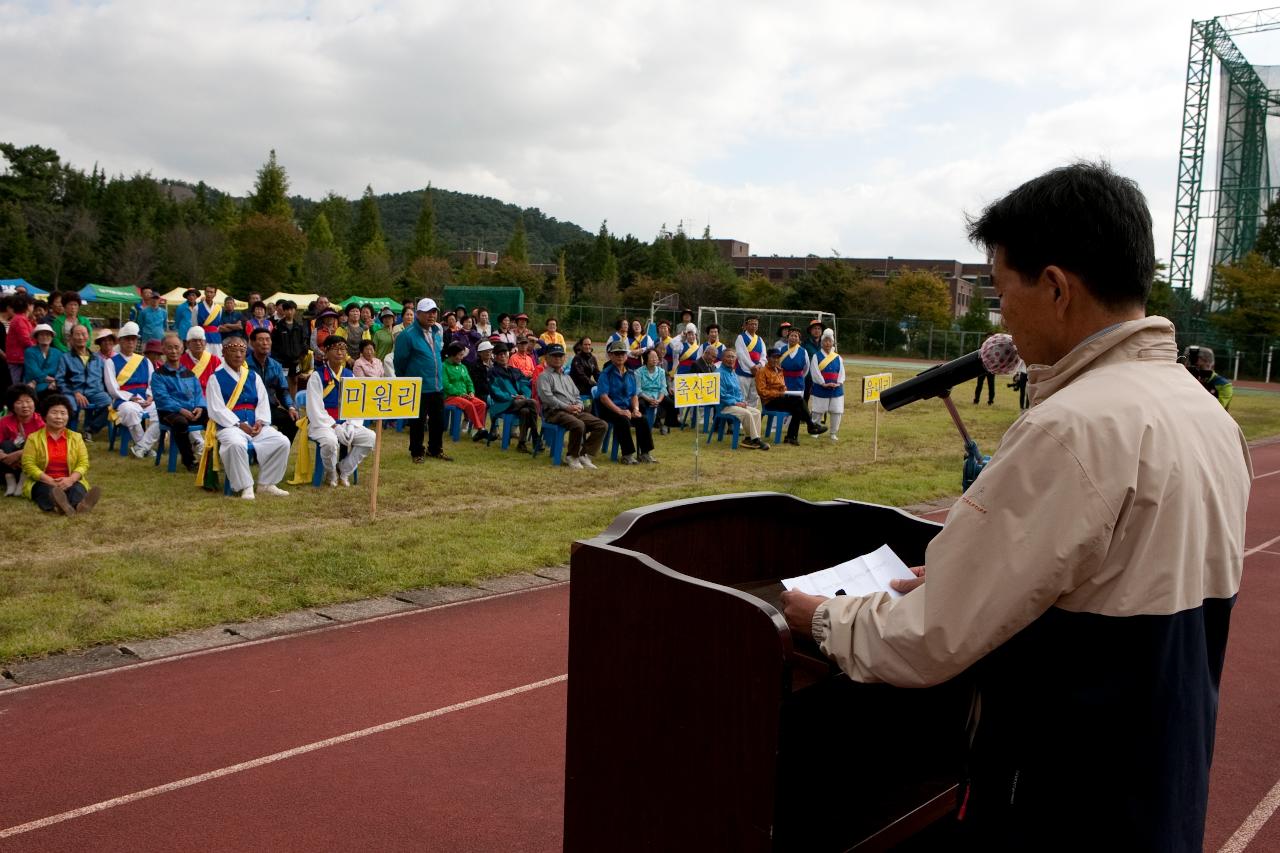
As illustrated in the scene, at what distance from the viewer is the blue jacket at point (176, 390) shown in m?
11.0

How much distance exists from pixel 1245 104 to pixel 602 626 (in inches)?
2344

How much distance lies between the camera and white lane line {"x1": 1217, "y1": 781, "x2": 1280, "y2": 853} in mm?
3902

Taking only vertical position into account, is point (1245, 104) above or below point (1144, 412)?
above

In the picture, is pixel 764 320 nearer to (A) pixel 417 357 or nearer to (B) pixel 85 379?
(A) pixel 417 357

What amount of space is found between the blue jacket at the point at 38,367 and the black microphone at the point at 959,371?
39.1 ft

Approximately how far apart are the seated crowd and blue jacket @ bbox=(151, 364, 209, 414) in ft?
0.05

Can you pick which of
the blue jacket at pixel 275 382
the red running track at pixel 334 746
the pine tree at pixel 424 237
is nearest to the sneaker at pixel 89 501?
the blue jacket at pixel 275 382

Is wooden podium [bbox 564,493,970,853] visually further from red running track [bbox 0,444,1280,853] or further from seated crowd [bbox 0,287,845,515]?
seated crowd [bbox 0,287,845,515]

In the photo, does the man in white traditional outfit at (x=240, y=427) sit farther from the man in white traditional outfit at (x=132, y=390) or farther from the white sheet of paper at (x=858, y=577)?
the white sheet of paper at (x=858, y=577)

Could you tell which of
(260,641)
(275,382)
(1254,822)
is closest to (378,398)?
(275,382)

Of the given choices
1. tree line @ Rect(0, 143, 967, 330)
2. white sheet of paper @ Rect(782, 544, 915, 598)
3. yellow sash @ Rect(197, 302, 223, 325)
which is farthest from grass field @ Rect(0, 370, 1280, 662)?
tree line @ Rect(0, 143, 967, 330)

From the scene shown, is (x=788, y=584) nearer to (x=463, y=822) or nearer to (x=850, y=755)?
(x=850, y=755)

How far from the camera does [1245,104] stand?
163 feet

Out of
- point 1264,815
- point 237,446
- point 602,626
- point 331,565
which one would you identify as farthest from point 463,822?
point 237,446
